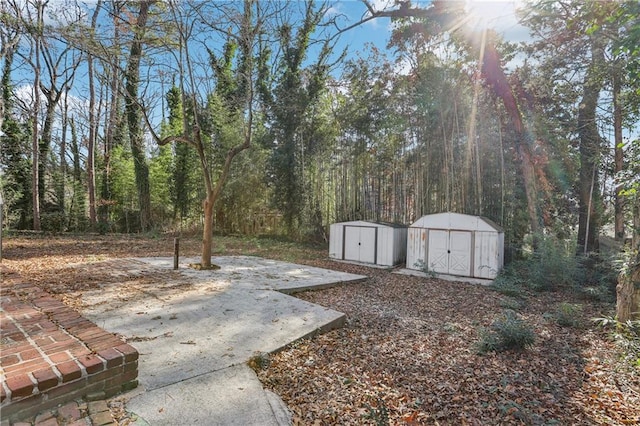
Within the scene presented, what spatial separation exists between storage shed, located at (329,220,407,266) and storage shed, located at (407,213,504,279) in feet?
1.34

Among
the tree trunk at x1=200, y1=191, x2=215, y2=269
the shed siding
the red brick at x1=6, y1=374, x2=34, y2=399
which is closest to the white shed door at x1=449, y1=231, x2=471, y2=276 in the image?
the shed siding

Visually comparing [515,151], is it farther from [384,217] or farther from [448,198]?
[384,217]

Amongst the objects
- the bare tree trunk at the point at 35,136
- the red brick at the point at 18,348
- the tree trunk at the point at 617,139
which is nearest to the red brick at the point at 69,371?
the red brick at the point at 18,348

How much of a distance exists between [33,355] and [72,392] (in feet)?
1.11

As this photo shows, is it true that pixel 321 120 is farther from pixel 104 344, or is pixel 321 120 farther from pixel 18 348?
pixel 18 348

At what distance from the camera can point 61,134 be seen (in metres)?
10.8

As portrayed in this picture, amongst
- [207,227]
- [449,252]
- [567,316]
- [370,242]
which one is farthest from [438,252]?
[207,227]

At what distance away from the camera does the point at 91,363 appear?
59.7 inches

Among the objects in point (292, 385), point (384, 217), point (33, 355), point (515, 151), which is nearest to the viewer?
point (33, 355)

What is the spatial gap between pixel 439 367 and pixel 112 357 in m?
2.17

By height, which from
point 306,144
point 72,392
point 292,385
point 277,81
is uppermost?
point 277,81

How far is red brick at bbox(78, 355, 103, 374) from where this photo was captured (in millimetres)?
1493

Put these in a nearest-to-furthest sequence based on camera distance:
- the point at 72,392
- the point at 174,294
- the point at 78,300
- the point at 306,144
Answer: the point at 72,392 → the point at 78,300 → the point at 174,294 → the point at 306,144

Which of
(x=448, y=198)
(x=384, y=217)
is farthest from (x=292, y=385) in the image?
(x=384, y=217)
